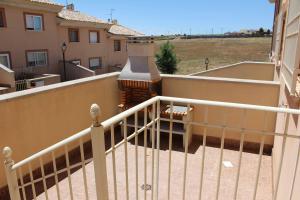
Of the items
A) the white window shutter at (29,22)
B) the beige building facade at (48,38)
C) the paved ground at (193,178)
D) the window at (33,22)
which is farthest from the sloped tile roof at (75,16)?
the paved ground at (193,178)

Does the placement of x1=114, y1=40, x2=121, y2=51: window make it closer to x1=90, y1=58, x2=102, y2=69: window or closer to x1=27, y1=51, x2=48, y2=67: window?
x1=90, y1=58, x2=102, y2=69: window

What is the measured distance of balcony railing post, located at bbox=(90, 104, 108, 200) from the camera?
167 centimetres

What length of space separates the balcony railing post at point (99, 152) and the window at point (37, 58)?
1349 centimetres

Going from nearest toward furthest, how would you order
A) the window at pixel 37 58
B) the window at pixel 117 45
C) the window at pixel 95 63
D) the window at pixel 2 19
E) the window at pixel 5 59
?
the window at pixel 2 19 → the window at pixel 5 59 → the window at pixel 37 58 → the window at pixel 95 63 → the window at pixel 117 45

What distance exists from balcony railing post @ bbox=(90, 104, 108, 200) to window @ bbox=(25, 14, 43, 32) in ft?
44.8

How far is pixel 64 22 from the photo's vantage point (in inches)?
592

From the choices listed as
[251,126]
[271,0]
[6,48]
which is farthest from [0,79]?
[271,0]

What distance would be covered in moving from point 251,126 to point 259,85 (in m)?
0.86

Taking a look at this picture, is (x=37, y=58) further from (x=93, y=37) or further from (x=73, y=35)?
(x=93, y=37)

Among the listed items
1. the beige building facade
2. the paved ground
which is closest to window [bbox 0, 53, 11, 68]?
the beige building facade

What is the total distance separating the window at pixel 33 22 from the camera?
43.3 ft

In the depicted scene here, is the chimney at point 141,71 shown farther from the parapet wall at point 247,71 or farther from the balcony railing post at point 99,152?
the balcony railing post at point 99,152

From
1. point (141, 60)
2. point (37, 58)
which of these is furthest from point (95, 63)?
point (141, 60)

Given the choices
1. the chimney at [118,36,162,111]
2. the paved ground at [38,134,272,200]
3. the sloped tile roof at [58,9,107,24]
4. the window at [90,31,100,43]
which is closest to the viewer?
the paved ground at [38,134,272,200]
